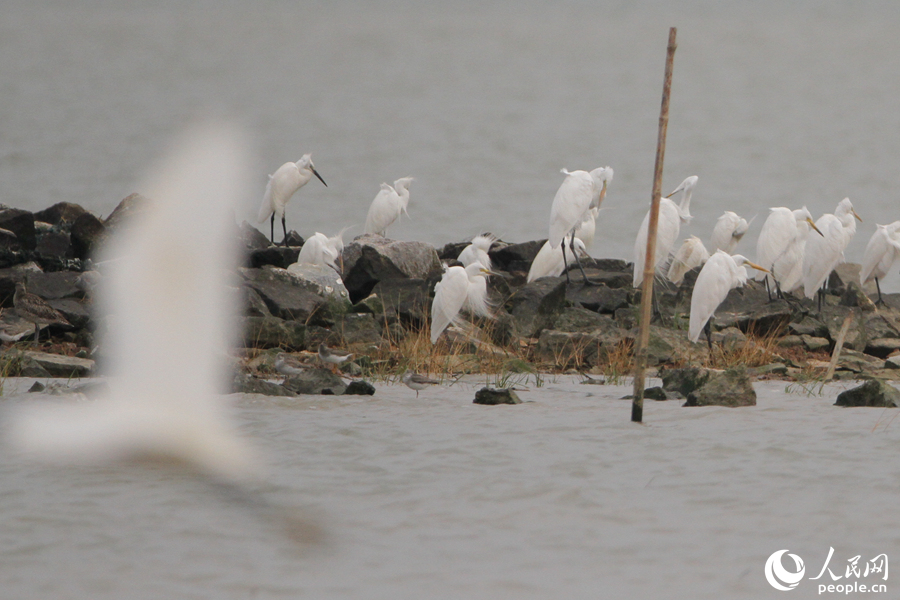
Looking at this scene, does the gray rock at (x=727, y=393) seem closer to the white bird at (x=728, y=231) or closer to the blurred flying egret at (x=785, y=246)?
Result: the blurred flying egret at (x=785, y=246)

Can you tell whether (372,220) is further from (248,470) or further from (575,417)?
(248,470)

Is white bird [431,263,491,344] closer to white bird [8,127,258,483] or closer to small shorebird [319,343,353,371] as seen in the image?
small shorebird [319,343,353,371]

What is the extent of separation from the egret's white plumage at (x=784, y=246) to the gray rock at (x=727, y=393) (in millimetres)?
6218

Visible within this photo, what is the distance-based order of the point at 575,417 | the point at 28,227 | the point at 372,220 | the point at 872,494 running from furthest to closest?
the point at 372,220 < the point at 28,227 < the point at 575,417 < the point at 872,494

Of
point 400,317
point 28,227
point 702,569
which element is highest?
point 28,227

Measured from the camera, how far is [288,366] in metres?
9.80

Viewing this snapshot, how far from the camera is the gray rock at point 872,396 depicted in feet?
27.6

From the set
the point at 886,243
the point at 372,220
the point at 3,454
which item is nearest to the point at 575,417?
the point at 3,454

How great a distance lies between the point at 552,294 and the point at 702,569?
7.72m

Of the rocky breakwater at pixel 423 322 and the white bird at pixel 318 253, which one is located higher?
the white bird at pixel 318 253

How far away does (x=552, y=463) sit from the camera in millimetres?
6625

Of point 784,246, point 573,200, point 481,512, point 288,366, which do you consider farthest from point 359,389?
point 784,246

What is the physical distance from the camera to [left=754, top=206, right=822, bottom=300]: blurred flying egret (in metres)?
14.6

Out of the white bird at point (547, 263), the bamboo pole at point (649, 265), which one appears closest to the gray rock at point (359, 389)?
the bamboo pole at point (649, 265)
